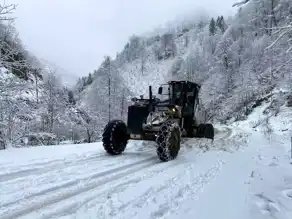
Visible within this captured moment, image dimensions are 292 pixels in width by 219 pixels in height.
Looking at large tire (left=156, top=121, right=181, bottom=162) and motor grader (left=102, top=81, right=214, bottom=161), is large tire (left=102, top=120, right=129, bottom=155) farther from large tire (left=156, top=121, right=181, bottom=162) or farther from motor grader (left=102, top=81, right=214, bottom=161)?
large tire (left=156, top=121, right=181, bottom=162)

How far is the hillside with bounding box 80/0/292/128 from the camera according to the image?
828 centimetres

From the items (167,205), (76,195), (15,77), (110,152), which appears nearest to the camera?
(167,205)

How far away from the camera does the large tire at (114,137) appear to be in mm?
10105

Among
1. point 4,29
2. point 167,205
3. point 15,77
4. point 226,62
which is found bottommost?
point 167,205

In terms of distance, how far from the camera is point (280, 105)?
835cm

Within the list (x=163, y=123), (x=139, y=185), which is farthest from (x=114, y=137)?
(x=139, y=185)

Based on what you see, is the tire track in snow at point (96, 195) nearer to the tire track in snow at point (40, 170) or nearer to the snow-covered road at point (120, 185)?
the snow-covered road at point (120, 185)

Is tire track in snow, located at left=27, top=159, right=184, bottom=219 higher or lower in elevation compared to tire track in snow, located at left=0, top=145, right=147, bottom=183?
lower

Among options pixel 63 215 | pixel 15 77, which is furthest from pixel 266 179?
pixel 15 77

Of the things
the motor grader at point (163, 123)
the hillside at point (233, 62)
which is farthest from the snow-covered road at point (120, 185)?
the hillside at point (233, 62)

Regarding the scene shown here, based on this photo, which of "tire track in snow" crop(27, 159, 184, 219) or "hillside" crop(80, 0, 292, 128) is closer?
"tire track in snow" crop(27, 159, 184, 219)

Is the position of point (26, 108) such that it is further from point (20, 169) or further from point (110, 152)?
point (20, 169)

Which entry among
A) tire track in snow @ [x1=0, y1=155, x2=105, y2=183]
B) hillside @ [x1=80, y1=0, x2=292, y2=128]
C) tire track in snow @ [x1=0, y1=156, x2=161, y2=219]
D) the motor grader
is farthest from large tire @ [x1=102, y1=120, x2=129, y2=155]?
hillside @ [x1=80, y1=0, x2=292, y2=128]

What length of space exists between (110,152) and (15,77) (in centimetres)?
505
